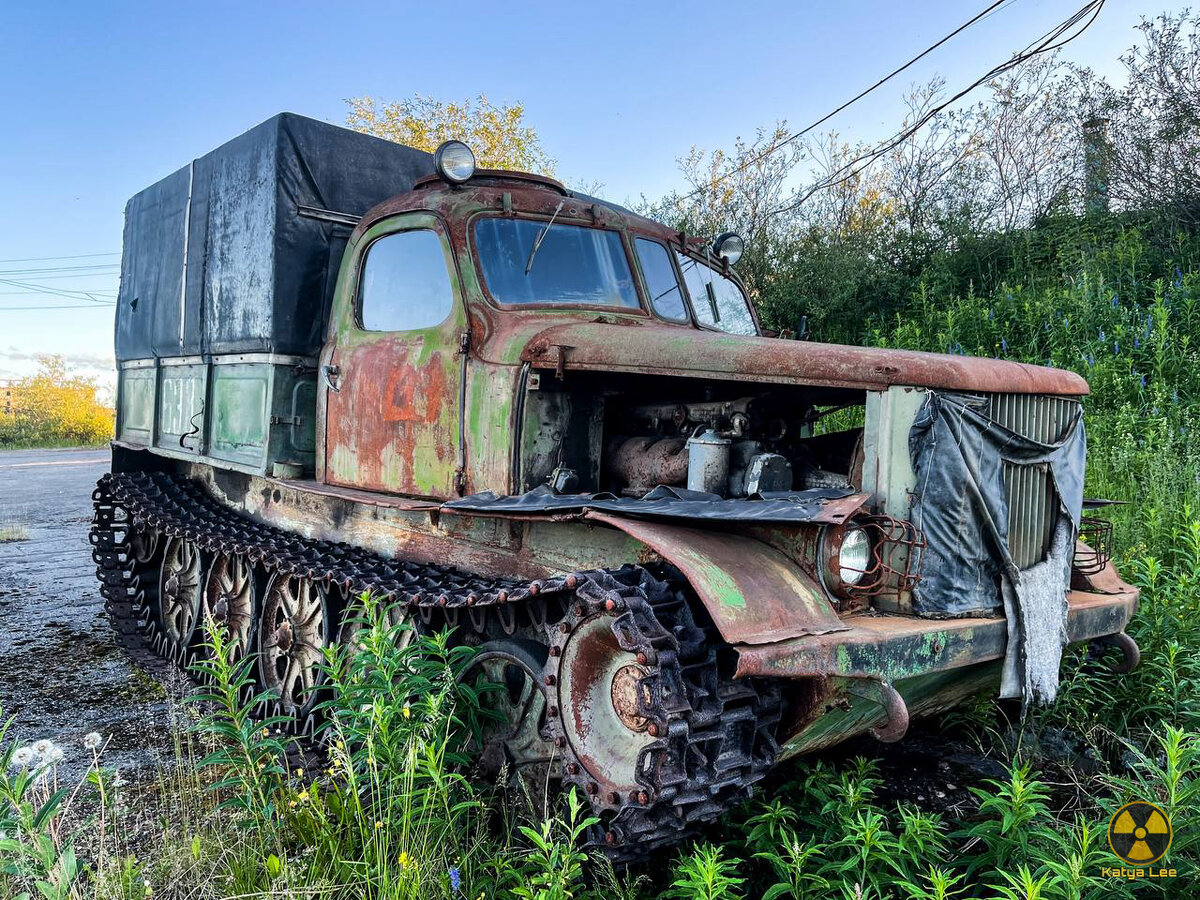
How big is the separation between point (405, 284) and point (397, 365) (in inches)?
18.6

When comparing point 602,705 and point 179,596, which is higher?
point 602,705

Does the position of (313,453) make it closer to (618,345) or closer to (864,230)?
(618,345)

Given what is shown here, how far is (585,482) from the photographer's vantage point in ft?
14.2

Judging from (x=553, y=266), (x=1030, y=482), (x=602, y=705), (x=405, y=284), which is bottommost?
(x=602, y=705)

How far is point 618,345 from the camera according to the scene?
3.86 meters

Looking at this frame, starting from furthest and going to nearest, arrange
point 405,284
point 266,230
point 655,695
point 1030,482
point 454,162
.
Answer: point 266,230, point 405,284, point 454,162, point 1030,482, point 655,695

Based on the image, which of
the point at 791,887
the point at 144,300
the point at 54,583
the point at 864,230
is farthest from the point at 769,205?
the point at 791,887

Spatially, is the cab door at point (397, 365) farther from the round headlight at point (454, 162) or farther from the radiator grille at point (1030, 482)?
the radiator grille at point (1030, 482)

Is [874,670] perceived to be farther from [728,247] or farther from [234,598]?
[234,598]

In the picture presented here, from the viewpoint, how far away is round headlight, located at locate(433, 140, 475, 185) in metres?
4.58

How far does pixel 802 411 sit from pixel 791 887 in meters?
2.05

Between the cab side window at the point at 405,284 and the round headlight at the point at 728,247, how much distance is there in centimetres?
202

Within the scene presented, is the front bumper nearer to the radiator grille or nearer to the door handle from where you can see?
the radiator grille

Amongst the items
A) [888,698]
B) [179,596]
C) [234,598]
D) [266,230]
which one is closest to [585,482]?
[888,698]
